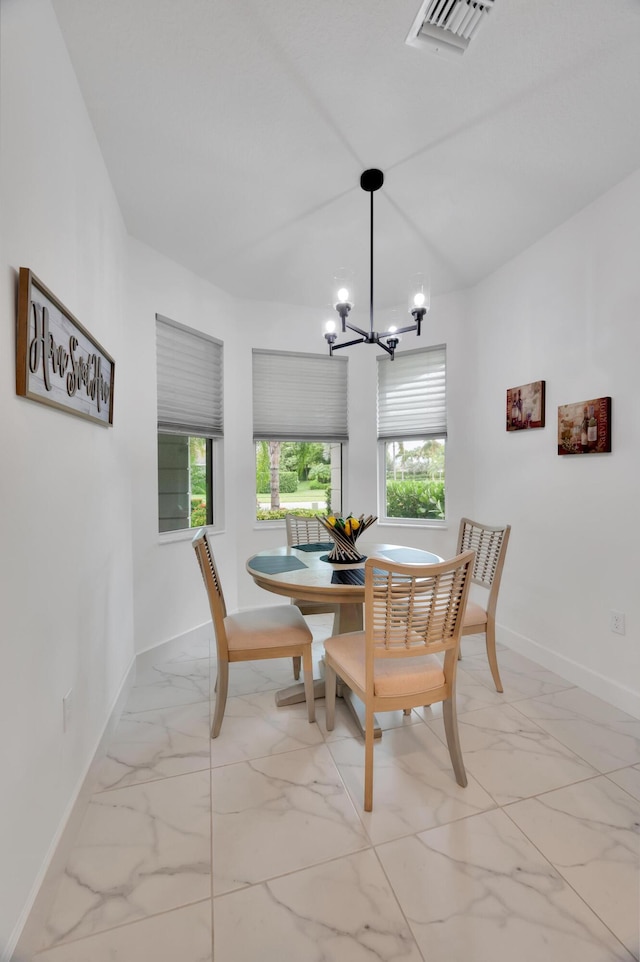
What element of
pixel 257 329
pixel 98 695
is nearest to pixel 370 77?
pixel 257 329

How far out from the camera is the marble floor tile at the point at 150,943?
1076 millimetres

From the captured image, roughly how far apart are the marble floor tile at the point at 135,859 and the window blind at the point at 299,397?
2607 millimetres

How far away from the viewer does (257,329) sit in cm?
358

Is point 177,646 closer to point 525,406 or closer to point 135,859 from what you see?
point 135,859

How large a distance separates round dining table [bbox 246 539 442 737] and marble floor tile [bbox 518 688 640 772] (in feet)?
2.99

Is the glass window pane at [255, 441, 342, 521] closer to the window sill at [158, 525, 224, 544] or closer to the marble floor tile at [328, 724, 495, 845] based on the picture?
the window sill at [158, 525, 224, 544]

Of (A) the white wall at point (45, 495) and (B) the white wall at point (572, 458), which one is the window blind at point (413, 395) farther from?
(A) the white wall at point (45, 495)

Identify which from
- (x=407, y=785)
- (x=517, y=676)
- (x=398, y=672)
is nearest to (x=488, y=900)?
(x=407, y=785)

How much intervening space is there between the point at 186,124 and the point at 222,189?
43 cm

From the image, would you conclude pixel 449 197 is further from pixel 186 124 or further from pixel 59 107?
pixel 59 107

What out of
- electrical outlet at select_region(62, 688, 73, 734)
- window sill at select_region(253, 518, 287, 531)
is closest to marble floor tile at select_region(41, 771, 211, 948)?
electrical outlet at select_region(62, 688, 73, 734)

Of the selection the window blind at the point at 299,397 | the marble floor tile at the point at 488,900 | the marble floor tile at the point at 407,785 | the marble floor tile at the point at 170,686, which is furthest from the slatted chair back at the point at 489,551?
the marble floor tile at the point at 170,686

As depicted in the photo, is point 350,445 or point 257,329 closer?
point 257,329

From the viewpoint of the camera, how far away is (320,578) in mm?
1984
